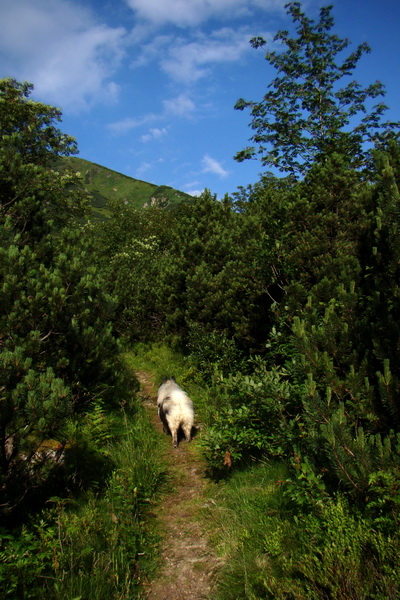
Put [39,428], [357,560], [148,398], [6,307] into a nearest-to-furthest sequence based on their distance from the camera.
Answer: [357,560], [39,428], [6,307], [148,398]

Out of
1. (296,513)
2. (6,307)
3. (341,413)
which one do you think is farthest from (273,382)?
(6,307)

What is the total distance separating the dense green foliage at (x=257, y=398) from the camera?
2.96 meters

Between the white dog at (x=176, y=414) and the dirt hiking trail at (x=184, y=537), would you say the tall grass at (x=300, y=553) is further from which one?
the white dog at (x=176, y=414)

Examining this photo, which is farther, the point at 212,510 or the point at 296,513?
the point at 212,510

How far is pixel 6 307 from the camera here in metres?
4.36

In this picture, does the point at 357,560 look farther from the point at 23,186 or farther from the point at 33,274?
the point at 23,186

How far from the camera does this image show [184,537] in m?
4.42

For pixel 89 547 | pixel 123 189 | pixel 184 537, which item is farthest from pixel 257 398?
pixel 123 189

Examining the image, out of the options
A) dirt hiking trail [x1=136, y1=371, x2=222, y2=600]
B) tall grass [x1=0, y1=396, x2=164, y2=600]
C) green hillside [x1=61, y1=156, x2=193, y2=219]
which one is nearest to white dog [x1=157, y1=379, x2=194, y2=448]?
dirt hiking trail [x1=136, y1=371, x2=222, y2=600]

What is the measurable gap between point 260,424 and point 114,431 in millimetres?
3048

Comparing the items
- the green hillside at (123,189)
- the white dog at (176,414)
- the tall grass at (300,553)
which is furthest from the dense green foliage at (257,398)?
the green hillside at (123,189)

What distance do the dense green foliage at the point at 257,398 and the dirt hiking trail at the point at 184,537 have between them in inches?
11.2

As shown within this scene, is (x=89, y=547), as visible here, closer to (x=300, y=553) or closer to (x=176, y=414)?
(x=300, y=553)

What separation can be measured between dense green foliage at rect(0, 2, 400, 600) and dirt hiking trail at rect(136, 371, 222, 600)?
0.29 meters
